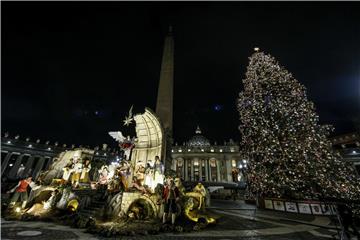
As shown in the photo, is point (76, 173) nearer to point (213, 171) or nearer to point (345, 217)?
point (345, 217)

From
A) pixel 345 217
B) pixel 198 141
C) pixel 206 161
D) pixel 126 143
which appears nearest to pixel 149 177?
pixel 126 143

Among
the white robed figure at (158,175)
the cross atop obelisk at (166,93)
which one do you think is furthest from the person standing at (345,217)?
the cross atop obelisk at (166,93)

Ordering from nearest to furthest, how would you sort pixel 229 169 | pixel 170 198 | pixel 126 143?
1. pixel 170 198
2. pixel 126 143
3. pixel 229 169

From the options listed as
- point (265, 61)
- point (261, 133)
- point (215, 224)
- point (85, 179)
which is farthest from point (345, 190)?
point (85, 179)

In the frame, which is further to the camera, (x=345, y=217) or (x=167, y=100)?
(x=167, y=100)

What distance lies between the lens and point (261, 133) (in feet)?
53.1

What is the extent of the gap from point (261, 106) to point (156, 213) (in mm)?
14809

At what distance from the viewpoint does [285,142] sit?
14969mm

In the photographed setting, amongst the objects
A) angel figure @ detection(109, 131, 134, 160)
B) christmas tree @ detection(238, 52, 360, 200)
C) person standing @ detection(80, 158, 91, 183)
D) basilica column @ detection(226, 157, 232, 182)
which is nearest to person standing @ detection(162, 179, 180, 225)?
angel figure @ detection(109, 131, 134, 160)

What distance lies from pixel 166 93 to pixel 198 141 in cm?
6281

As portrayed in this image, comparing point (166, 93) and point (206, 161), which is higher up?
point (206, 161)

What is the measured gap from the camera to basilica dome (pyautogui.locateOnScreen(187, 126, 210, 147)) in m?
76.2

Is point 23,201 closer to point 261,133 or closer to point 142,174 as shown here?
point 142,174

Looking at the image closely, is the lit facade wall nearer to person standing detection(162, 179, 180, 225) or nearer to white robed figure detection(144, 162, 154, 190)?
white robed figure detection(144, 162, 154, 190)
